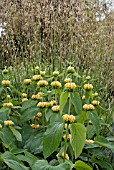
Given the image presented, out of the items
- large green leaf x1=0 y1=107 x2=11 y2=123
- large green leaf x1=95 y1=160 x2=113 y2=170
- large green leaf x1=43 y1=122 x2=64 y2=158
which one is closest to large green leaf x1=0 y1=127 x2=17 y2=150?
large green leaf x1=0 y1=107 x2=11 y2=123

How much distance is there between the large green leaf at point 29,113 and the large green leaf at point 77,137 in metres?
0.33

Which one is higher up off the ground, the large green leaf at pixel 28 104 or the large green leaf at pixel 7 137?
the large green leaf at pixel 28 104

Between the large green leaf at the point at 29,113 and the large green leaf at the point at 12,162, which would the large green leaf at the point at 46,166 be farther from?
the large green leaf at the point at 29,113

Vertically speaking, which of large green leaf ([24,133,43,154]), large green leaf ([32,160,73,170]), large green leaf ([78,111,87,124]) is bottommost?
large green leaf ([24,133,43,154])

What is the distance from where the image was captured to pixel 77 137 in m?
0.94

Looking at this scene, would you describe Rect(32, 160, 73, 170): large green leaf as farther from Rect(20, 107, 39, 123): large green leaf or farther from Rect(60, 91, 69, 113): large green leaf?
Rect(20, 107, 39, 123): large green leaf

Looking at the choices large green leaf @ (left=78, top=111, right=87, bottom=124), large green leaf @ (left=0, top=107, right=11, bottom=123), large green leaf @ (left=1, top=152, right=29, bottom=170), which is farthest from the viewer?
large green leaf @ (left=0, top=107, right=11, bottom=123)

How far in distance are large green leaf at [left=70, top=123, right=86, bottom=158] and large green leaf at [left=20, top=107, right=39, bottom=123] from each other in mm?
333

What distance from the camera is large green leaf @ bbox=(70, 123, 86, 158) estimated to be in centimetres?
92

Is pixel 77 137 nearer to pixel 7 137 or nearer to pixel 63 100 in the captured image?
pixel 63 100

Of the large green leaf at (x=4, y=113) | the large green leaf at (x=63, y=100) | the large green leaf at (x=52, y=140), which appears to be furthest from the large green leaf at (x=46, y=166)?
the large green leaf at (x=4, y=113)

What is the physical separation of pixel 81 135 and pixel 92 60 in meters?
1.43

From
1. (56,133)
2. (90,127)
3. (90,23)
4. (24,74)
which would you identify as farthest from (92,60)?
(56,133)

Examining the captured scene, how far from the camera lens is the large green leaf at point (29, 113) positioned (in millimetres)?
1269
